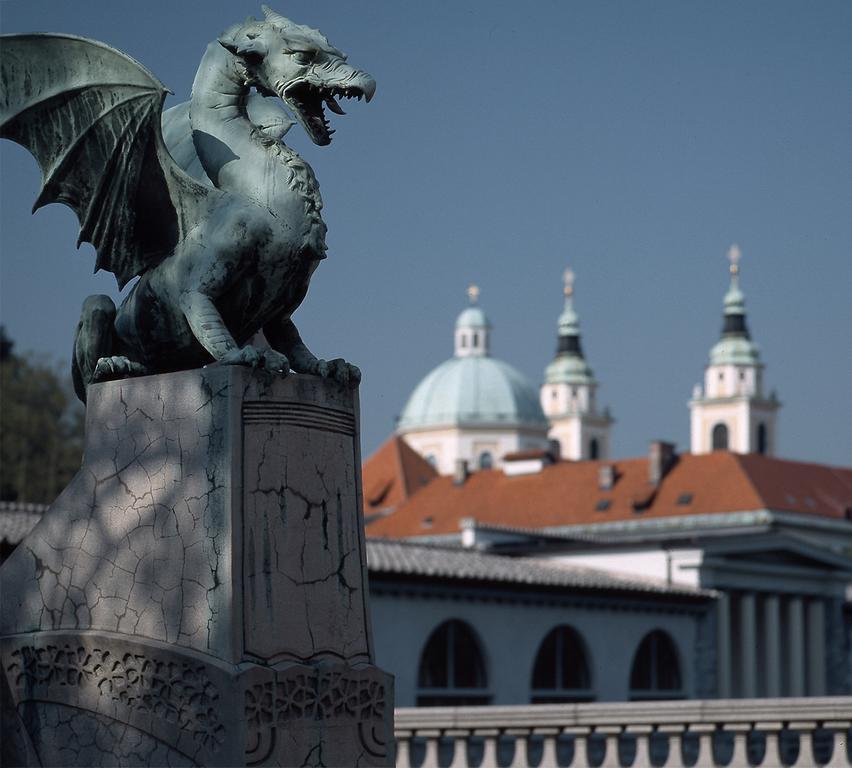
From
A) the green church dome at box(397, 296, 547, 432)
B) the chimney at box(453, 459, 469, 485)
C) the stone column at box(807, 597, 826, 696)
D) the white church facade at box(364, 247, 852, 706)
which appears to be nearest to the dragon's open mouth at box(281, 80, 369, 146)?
the white church facade at box(364, 247, 852, 706)

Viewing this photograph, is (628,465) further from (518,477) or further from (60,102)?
(60,102)

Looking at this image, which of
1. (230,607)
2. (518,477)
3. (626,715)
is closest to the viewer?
(230,607)

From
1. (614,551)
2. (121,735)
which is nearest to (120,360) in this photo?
(121,735)

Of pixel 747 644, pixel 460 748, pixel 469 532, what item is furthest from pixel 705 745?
pixel 469 532

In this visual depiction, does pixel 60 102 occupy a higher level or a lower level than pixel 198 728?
higher

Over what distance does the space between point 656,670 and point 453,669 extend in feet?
29.7

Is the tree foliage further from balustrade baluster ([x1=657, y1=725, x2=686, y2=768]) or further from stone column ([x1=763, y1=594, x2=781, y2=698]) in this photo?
balustrade baluster ([x1=657, y1=725, x2=686, y2=768])

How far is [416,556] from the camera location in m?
39.7

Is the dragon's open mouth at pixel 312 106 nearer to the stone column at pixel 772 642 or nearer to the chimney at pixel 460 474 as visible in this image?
the stone column at pixel 772 642

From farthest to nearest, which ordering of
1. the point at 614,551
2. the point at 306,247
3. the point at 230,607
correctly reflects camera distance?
the point at 614,551 → the point at 306,247 → the point at 230,607

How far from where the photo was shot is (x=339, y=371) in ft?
23.6

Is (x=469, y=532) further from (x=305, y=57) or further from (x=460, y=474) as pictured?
(x=305, y=57)

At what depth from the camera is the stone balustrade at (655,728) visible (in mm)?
11281

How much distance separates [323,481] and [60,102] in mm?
2083
